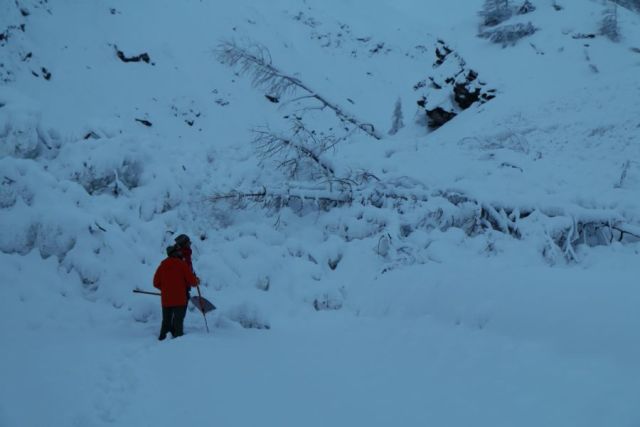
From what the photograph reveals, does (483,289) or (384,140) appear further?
(384,140)

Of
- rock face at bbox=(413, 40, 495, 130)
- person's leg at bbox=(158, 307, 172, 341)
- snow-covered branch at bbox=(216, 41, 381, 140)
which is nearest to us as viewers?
person's leg at bbox=(158, 307, 172, 341)

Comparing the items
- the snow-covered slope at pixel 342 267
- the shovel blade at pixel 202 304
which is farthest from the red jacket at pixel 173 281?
the snow-covered slope at pixel 342 267

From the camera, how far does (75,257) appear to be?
688 cm

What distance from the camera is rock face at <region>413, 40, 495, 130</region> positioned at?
60.1ft

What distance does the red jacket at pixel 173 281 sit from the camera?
19.8 feet

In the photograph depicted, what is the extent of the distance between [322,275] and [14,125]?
6547 millimetres

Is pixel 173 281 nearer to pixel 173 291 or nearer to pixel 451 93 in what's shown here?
pixel 173 291

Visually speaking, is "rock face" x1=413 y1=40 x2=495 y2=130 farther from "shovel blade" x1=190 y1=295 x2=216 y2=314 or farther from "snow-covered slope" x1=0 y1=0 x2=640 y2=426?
"shovel blade" x1=190 y1=295 x2=216 y2=314

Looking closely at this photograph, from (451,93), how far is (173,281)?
15731 millimetres

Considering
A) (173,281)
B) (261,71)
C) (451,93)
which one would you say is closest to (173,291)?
(173,281)

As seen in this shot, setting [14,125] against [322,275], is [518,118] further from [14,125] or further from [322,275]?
[14,125]

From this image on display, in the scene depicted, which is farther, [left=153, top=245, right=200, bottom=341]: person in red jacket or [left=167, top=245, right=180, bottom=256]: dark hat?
[left=167, top=245, right=180, bottom=256]: dark hat

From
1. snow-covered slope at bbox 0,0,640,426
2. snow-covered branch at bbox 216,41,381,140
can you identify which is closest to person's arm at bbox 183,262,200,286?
snow-covered slope at bbox 0,0,640,426

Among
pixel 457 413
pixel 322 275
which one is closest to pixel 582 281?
pixel 457 413
